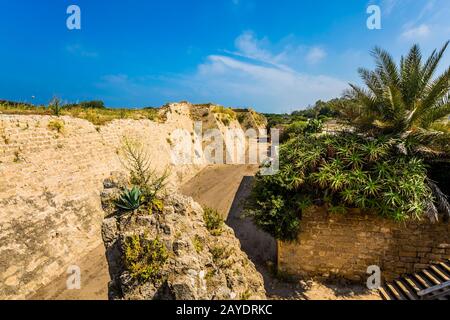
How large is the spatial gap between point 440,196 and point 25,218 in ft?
39.3

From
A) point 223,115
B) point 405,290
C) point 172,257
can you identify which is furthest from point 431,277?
point 223,115

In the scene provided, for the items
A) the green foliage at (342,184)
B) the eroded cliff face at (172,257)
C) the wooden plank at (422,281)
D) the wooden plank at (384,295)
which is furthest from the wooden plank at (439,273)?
the eroded cliff face at (172,257)

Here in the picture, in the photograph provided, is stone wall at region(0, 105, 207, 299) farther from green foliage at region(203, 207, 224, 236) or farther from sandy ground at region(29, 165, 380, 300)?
green foliage at region(203, 207, 224, 236)

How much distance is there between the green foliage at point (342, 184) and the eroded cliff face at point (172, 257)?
108 inches

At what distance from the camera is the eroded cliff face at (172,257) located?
3623 millimetres

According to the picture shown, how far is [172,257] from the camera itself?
12.6 ft

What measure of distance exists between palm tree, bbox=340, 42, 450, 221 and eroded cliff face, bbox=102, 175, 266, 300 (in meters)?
6.07

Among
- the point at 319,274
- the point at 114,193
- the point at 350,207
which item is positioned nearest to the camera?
the point at 114,193

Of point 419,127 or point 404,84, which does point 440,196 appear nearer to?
point 419,127

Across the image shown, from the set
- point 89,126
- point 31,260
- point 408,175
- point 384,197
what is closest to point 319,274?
point 384,197

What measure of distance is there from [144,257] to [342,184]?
5.57 m

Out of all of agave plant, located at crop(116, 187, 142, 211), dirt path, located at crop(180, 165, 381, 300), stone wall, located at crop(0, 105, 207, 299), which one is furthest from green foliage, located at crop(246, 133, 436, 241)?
stone wall, located at crop(0, 105, 207, 299)

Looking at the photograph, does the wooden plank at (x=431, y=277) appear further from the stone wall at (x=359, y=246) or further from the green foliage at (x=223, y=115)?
the green foliage at (x=223, y=115)

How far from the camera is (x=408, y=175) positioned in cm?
658
